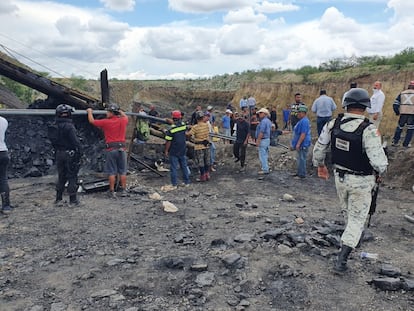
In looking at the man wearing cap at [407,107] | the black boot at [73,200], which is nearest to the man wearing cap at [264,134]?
the man wearing cap at [407,107]

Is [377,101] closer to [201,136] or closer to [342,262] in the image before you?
[201,136]

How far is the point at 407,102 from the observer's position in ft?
32.7

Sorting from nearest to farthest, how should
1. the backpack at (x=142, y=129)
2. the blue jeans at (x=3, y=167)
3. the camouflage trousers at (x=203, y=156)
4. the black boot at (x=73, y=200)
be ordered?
the blue jeans at (x=3, y=167), the black boot at (x=73, y=200), the camouflage trousers at (x=203, y=156), the backpack at (x=142, y=129)

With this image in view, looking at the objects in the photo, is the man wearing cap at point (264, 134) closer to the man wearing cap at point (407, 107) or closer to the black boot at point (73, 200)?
the man wearing cap at point (407, 107)

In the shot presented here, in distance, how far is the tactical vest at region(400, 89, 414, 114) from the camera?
388 inches

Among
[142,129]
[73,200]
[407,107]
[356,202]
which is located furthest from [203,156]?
[356,202]

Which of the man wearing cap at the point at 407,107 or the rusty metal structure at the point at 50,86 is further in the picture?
the rusty metal structure at the point at 50,86

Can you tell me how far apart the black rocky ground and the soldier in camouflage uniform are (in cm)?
49

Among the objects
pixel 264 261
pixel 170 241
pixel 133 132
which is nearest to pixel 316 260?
pixel 264 261

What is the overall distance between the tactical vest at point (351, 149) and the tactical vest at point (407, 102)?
6518 millimetres

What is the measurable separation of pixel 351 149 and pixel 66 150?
4.80 meters

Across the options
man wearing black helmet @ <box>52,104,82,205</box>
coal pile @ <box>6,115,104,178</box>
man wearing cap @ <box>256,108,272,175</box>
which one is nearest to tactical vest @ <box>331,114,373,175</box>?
man wearing black helmet @ <box>52,104,82,205</box>

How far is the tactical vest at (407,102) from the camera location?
9859 millimetres

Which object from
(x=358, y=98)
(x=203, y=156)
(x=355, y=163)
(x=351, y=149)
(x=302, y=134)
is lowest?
(x=203, y=156)
